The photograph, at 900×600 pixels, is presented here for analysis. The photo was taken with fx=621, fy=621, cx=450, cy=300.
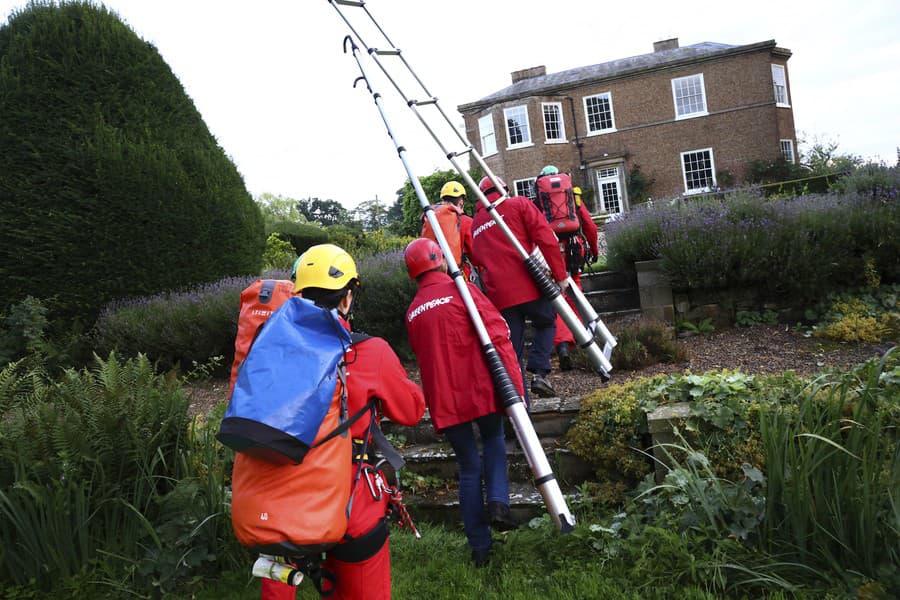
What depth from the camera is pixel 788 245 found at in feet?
22.1

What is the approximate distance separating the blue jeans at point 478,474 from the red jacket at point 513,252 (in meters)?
1.67

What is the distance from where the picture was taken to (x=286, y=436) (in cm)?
216

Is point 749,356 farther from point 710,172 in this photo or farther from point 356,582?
point 710,172

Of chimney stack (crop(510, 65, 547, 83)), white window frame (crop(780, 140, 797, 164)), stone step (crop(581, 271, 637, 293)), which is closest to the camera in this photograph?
stone step (crop(581, 271, 637, 293))

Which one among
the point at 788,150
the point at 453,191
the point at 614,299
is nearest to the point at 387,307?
the point at 453,191

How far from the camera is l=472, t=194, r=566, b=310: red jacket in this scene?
524 centimetres

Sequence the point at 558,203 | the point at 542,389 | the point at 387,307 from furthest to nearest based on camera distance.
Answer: the point at 387,307 → the point at 558,203 → the point at 542,389

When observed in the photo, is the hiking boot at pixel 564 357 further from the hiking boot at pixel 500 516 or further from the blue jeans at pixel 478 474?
the hiking boot at pixel 500 516

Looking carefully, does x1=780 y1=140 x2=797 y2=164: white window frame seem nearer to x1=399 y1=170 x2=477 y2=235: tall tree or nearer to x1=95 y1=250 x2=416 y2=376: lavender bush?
x1=399 y1=170 x2=477 y2=235: tall tree

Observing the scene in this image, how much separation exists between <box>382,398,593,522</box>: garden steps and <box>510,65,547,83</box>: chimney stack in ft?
99.5

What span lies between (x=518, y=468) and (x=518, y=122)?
26.8 m

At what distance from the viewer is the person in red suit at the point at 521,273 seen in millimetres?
5250

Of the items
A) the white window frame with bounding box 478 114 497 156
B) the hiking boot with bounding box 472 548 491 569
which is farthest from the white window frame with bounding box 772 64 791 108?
the hiking boot with bounding box 472 548 491 569

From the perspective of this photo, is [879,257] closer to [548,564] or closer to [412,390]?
[548,564]
